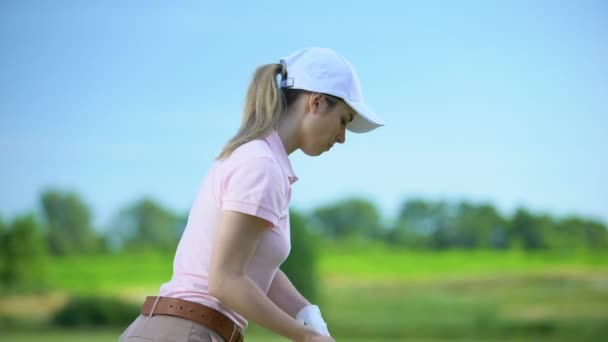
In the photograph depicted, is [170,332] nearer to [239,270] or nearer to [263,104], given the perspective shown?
[239,270]

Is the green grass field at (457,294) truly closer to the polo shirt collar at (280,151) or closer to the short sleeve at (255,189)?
the polo shirt collar at (280,151)

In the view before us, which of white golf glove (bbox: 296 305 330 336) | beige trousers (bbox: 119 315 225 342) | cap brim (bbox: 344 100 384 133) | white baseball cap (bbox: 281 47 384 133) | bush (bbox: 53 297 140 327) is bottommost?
bush (bbox: 53 297 140 327)

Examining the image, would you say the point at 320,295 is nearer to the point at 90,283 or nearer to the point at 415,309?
the point at 415,309

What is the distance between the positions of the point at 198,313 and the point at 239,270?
16cm

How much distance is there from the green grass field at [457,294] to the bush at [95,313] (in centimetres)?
46

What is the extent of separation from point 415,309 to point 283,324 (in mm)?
11126

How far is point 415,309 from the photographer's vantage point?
12.5 meters

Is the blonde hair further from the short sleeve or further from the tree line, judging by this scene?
the tree line

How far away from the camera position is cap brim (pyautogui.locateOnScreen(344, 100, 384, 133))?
180 cm

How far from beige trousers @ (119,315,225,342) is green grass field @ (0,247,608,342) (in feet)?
34.7

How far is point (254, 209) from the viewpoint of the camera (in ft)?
5.21

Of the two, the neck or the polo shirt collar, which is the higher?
the neck

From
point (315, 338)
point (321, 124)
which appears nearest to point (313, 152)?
point (321, 124)

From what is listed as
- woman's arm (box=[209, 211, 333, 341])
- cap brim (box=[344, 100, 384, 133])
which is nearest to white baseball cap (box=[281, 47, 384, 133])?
cap brim (box=[344, 100, 384, 133])
